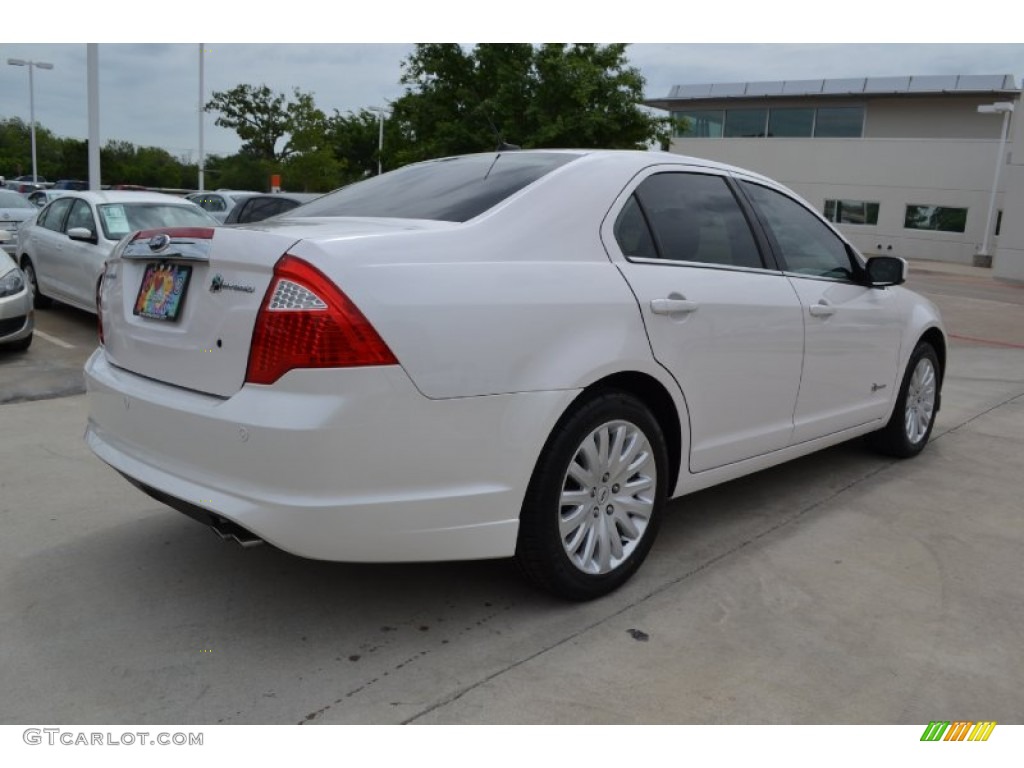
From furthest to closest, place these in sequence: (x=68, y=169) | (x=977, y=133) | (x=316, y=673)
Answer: (x=68, y=169)
(x=977, y=133)
(x=316, y=673)

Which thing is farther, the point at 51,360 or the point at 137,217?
the point at 137,217

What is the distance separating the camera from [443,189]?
11.1 feet

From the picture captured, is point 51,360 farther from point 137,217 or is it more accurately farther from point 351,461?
point 351,461

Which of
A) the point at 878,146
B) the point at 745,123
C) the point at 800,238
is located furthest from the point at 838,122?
the point at 800,238

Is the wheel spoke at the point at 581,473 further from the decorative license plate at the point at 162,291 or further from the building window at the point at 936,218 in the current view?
the building window at the point at 936,218

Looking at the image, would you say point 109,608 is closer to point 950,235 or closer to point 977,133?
point 950,235

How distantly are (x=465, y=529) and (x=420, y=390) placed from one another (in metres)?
0.49

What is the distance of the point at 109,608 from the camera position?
123 inches

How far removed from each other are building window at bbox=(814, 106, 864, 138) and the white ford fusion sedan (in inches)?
1505

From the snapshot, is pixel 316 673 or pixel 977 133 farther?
pixel 977 133

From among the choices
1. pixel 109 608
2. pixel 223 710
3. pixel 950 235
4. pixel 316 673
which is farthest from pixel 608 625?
pixel 950 235

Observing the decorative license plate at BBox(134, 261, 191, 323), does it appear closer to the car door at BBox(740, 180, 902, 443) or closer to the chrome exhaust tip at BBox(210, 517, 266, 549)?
the chrome exhaust tip at BBox(210, 517, 266, 549)

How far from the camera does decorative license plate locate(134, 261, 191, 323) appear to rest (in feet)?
9.58

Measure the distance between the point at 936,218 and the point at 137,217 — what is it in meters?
31.9
